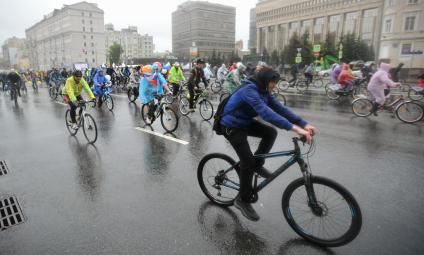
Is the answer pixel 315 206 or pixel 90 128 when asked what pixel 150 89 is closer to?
pixel 90 128

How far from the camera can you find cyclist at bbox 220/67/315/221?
132 inches

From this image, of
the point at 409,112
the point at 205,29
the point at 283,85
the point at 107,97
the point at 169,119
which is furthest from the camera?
the point at 205,29

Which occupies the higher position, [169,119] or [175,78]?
[175,78]

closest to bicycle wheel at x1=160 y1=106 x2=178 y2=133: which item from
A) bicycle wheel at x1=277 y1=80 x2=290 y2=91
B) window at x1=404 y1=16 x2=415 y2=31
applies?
bicycle wheel at x1=277 y1=80 x2=290 y2=91

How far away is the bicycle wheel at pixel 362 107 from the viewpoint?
1048 cm

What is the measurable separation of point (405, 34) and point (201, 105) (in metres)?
50.0

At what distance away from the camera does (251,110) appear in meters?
3.57

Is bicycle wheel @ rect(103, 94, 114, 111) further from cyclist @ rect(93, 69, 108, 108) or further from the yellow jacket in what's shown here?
the yellow jacket

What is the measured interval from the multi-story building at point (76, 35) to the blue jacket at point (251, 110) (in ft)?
373

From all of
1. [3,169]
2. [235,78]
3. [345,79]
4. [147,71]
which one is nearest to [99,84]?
[147,71]

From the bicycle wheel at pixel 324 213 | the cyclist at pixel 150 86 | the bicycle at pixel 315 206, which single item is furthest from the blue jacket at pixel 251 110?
the cyclist at pixel 150 86

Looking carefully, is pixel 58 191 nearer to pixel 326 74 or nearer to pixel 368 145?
pixel 368 145

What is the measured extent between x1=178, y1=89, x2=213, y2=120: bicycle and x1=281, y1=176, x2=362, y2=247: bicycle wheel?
7217 mm

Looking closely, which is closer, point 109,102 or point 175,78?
point 109,102
